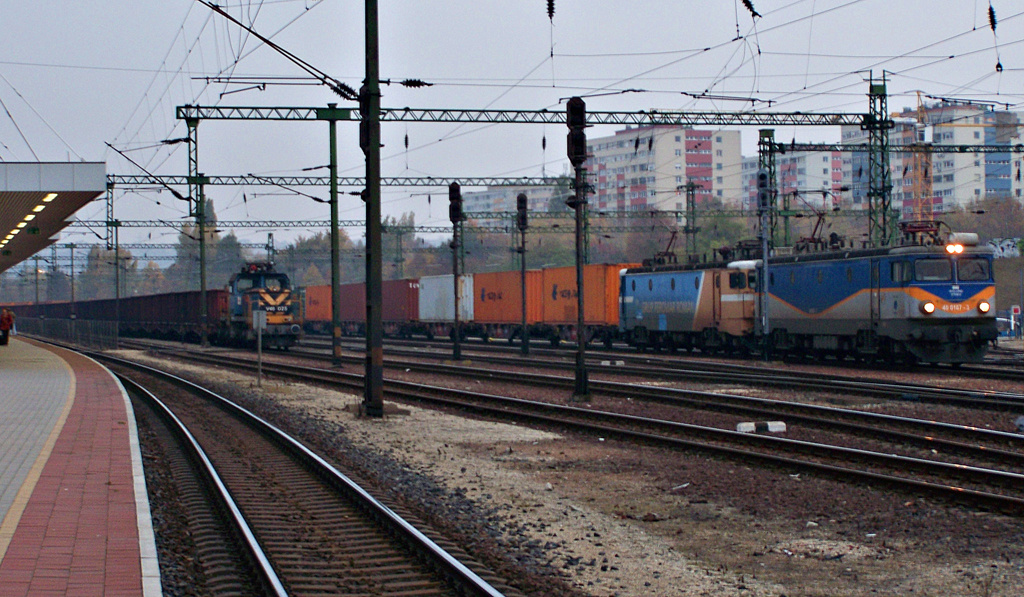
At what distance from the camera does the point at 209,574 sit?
7.68 m

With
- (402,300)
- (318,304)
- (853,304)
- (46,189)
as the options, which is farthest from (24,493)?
(318,304)

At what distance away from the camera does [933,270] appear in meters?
25.3

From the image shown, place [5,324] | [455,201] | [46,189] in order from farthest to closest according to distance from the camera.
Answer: [5,324]
[455,201]
[46,189]

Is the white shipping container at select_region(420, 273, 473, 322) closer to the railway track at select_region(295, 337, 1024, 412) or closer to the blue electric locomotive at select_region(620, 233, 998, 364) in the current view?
the railway track at select_region(295, 337, 1024, 412)

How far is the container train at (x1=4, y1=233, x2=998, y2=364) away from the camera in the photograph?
999 inches

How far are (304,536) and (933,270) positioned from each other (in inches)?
815

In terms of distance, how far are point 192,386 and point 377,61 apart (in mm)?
11195

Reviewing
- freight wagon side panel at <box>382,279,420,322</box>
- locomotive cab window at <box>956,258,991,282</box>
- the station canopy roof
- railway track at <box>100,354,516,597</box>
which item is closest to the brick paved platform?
railway track at <box>100,354,516,597</box>

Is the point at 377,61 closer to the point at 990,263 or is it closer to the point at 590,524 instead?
the point at 590,524

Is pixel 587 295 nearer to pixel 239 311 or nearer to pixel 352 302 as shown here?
pixel 239 311

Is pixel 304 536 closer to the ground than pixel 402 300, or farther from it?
closer to the ground

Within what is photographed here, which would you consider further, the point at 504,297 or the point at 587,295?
the point at 504,297

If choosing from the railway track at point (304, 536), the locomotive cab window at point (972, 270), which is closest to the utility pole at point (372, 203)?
the railway track at point (304, 536)

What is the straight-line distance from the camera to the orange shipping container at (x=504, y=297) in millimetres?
46406
